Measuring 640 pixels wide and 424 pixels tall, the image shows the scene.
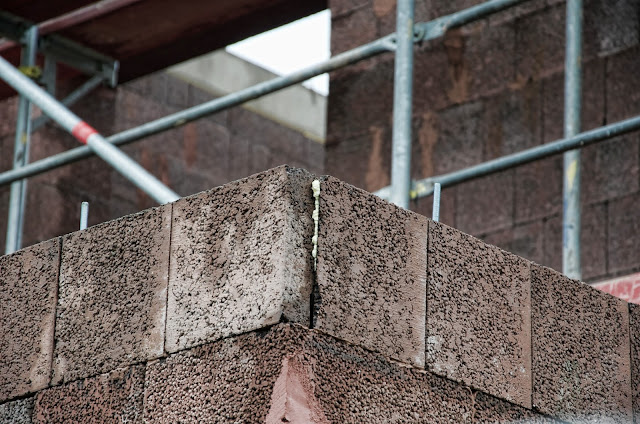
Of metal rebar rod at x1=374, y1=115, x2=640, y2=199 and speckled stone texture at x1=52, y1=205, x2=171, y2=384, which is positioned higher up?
metal rebar rod at x1=374, y1=115, x2=640, y2=199

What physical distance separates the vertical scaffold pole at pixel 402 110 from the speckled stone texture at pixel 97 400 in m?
2.82

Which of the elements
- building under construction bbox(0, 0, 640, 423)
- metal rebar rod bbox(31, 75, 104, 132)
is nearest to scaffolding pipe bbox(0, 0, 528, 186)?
building under construction bbox(0, 0, 640, 423)

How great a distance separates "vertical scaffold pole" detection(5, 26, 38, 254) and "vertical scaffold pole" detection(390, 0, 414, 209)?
10.4 ft

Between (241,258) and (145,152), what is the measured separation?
879cm

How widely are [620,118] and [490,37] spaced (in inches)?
44.0

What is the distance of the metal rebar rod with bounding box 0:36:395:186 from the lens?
25.1 feet

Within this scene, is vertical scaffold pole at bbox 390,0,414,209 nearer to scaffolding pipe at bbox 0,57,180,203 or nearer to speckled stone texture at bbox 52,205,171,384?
scaffolding pipe at bbox 0,57,180,203

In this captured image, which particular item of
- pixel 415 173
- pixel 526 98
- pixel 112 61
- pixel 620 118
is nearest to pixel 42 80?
pixel 112 61

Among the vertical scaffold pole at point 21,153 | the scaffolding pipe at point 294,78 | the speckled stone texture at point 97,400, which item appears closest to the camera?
the speckled stone texture at point 97,400

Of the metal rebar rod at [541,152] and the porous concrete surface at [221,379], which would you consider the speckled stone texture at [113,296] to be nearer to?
the porous concrete surface at [221,379]

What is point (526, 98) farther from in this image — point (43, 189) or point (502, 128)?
point (43, 189)

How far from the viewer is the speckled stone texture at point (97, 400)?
13.6 feet

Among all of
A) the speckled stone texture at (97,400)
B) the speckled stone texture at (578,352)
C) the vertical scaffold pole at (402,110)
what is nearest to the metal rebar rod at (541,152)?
the vertical scaffold pole at (402,110)

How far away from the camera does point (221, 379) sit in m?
3.95
